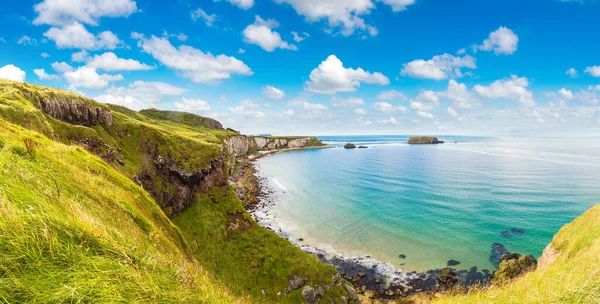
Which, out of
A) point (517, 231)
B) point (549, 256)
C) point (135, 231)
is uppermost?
point (135, 231)

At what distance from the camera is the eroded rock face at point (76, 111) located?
145 feet

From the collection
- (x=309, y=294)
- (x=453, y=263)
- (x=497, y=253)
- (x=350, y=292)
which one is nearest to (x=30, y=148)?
(x=309, y=294)

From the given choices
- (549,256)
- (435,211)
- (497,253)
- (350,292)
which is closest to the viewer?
(549,256)

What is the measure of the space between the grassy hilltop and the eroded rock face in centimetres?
19

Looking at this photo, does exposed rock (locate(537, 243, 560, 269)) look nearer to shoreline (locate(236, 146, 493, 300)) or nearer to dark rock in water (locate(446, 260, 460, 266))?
shoreline (locate(236, 146, 493, 300))

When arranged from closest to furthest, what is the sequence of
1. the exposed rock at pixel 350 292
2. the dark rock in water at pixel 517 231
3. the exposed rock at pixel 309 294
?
the exposed rock at pixel 309 294 < the exposed rock at pixel 350 292 < the dark rock in water at pixel 517 231

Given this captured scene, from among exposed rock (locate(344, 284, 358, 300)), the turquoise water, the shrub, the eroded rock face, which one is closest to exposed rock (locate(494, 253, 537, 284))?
the turquoise water

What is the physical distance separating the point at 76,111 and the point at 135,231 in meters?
51.2

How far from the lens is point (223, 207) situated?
5400 cm

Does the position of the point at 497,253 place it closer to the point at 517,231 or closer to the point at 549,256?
the point at 517,231

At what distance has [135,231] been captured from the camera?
11367 millimetres

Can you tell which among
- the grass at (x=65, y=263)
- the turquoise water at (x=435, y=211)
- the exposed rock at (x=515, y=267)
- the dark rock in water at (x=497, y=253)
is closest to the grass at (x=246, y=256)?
the turquoise water at (x=435, y=211)

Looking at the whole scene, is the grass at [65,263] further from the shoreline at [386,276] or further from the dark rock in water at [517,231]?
the dark rock in water at [517,231]

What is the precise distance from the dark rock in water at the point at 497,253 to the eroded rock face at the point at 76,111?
8057cm
